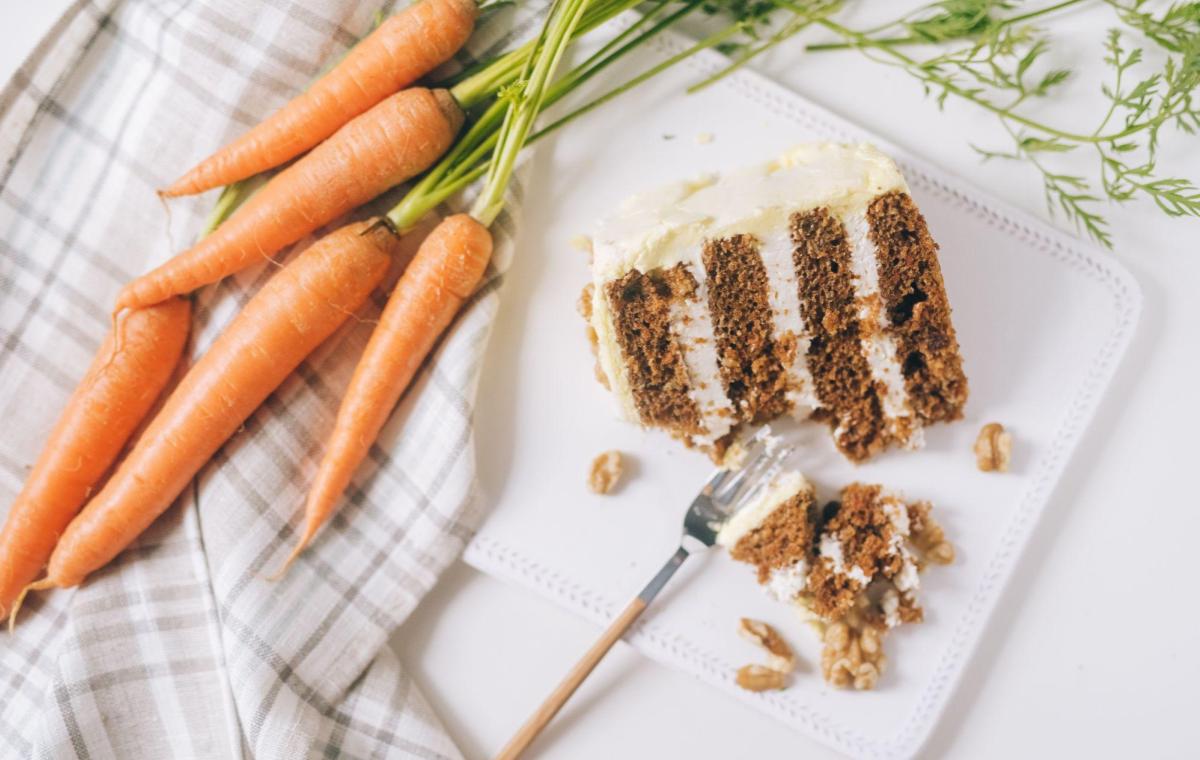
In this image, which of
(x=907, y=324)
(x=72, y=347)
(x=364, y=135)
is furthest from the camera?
(x=72, y=347)

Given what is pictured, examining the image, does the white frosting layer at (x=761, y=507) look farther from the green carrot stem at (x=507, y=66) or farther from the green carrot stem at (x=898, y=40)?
the green carrot stem at (x=507, y=66)

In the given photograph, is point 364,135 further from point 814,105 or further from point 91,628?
point 91,628

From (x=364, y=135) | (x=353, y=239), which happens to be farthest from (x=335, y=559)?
(x=364, y=135)

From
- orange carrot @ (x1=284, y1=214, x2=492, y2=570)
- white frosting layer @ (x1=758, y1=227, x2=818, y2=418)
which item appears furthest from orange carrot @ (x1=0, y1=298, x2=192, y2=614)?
white frosting layer @ (x1=758, y1=227, x2=818, y2=418)

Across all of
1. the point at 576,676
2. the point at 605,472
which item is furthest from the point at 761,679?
the point at 605,472

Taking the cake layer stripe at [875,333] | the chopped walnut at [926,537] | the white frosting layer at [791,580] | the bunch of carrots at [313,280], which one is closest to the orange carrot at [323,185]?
the bunch of carrots at [313,280]

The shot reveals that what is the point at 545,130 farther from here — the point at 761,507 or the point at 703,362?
the point at 761,507

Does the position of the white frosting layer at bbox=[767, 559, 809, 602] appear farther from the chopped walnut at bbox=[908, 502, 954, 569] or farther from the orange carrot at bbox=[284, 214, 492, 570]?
the orange carrot at bbox=[284, 214, 492, 570]
